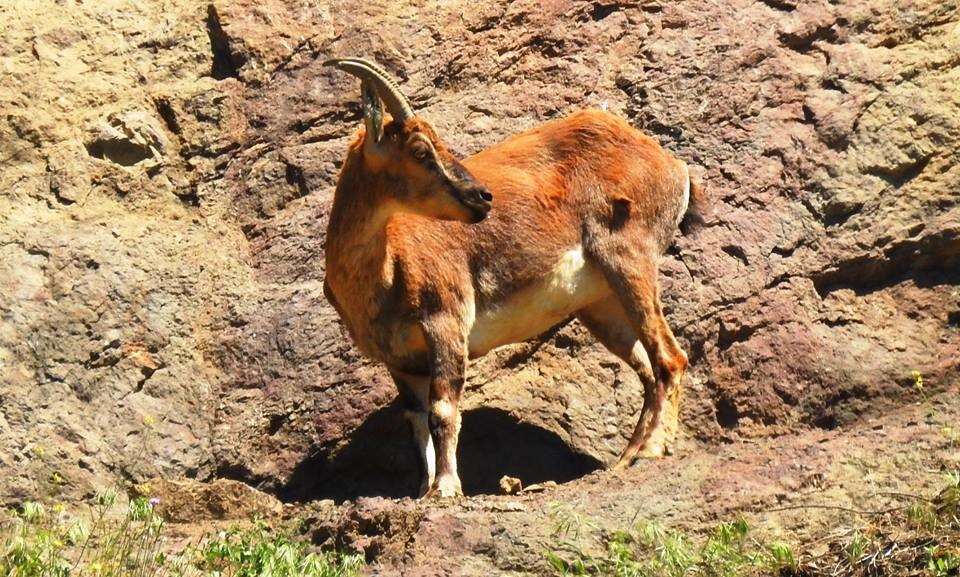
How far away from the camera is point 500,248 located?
34.3 ft

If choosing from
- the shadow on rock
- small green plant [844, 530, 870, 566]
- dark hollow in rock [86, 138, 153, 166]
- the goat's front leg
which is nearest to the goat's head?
the goat's front leg

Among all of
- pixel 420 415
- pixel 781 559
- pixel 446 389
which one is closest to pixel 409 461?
pixel 420 415

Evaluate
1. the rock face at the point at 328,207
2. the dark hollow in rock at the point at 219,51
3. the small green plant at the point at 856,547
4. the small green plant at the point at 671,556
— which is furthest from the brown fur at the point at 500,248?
the small green plant at the point at 856,547

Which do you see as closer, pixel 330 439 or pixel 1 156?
pixel 330 439

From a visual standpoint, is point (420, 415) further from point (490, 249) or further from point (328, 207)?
point (328, 207)

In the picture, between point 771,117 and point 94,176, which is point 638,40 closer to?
point 771,117

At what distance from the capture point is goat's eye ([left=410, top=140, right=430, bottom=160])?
9.99 m

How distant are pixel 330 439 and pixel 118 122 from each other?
9.24ft

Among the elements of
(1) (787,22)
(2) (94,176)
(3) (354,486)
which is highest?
(1) (787,22)

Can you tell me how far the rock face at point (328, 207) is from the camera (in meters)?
10.7

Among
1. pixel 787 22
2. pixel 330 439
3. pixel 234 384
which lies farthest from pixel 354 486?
pixel 787 22

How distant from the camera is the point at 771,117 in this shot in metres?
11.9

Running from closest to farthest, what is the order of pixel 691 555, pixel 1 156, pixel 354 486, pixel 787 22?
1. pixel 691 555
2. pixel 354 486
3. pixel 1 156
4. pixel 787 22

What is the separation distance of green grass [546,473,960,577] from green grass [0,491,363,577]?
1104 millimetres
